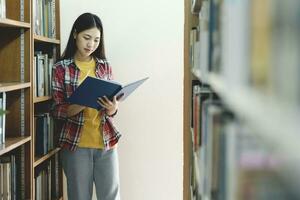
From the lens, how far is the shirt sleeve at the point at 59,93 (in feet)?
7.93

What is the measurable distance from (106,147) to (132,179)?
678mm

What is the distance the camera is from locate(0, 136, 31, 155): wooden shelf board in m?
1.94

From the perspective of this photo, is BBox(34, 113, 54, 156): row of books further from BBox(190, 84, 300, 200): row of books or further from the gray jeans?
BBox(190, 84, 300, 200): row of books

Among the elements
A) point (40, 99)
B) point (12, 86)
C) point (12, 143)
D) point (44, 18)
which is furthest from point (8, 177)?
point (44, 18)

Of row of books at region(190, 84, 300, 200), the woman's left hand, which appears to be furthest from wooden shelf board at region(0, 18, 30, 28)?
A: row of books at region(190, 84, 300, 200)

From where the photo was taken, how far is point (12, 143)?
2.06 metres

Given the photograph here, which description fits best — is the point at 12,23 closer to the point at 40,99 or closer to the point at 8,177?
the point at 40,99

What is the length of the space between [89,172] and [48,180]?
0.36 m

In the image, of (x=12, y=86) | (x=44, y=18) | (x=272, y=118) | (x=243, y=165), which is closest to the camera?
(x=272, y=118)

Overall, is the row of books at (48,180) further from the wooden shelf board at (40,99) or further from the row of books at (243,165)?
the row of books at (243,165)

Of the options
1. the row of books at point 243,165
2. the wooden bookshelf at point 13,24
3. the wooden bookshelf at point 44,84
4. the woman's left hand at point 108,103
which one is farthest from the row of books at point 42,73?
the row of books at point 243,165

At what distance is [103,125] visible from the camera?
245 cm

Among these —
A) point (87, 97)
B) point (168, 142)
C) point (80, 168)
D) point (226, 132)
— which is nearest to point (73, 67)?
point (87, 97)

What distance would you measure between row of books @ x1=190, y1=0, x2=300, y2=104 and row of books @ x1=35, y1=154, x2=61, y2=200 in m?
2.04
